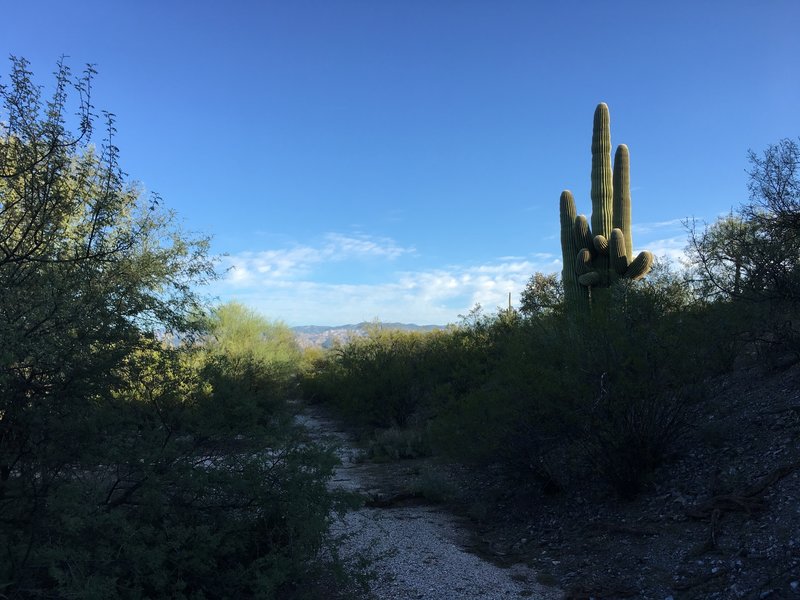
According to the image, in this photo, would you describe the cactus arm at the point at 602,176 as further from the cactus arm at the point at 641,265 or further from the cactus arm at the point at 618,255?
the cactus arm at the point at 641,265

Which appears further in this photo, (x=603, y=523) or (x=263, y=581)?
(x=603, y=523)

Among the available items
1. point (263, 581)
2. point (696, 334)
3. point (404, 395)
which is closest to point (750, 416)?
point (696, 334)

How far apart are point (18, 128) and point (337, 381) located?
19.4m

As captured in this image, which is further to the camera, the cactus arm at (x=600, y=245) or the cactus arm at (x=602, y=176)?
the cactus arm at (x=602, y=176)

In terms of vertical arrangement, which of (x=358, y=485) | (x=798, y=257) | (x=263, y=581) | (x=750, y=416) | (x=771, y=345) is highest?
(x=798, y=257)

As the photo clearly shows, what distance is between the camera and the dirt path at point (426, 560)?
5.64 metres

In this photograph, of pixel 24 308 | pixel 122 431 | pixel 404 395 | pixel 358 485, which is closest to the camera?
pixel 24 308

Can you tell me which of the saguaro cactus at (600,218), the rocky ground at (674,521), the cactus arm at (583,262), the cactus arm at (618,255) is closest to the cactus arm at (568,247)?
the saguaro cactus at (600,218)

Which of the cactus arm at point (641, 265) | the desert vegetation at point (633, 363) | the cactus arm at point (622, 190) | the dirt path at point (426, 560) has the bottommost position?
the dirt path at point (426, 560)

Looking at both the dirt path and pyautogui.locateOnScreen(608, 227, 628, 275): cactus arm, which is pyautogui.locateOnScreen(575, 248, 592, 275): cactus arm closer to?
pyautogui.locateOnScreen(608, 227, 628, 275): cactus arm

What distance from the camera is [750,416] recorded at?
339 inches

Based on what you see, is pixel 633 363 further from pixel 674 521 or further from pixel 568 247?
pixel 568 247

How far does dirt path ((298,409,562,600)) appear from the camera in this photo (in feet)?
18.5

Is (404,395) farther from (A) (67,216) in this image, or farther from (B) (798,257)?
(A) (67,216)
